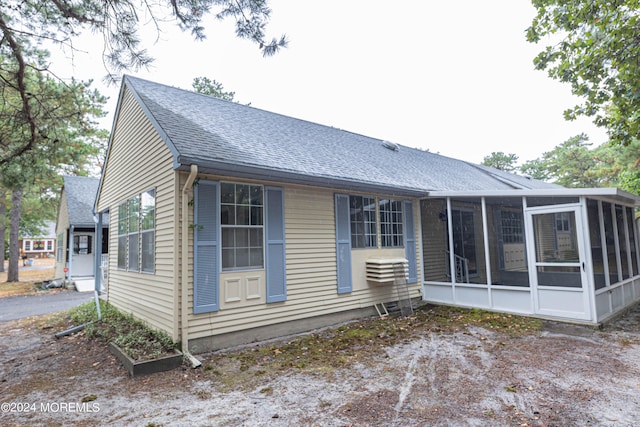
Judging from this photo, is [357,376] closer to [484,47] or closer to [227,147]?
[227,147]

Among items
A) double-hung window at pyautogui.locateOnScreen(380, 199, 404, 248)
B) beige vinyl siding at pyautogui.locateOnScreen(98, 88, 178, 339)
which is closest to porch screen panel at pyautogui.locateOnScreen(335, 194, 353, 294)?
double-hung window at pyautogui.locateOnScreen(380, 199, 404, 248)

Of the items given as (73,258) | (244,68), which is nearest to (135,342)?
(244,68)

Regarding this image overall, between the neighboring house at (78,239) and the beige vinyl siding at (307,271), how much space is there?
1098cm

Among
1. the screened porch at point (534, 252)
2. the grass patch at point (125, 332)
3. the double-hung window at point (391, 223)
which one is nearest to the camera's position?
the grass patch at point (125, 332)

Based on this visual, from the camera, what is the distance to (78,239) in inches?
575

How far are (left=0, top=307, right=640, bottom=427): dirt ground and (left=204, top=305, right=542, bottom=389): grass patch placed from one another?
0.07m

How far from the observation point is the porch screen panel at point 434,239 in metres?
7.92

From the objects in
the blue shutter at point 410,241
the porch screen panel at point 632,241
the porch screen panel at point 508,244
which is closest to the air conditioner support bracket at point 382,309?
the blue shutter at point 410,241

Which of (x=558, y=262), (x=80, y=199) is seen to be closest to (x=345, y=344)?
(x=558, y=262)

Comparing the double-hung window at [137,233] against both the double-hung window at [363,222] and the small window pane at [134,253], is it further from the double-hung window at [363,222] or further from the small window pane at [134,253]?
the double-hung window at [363,222]

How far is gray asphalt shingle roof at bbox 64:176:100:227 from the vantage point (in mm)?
13852

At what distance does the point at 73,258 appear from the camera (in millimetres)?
14367

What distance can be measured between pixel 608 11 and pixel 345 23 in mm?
4393

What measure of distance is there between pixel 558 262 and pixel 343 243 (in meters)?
3.87
